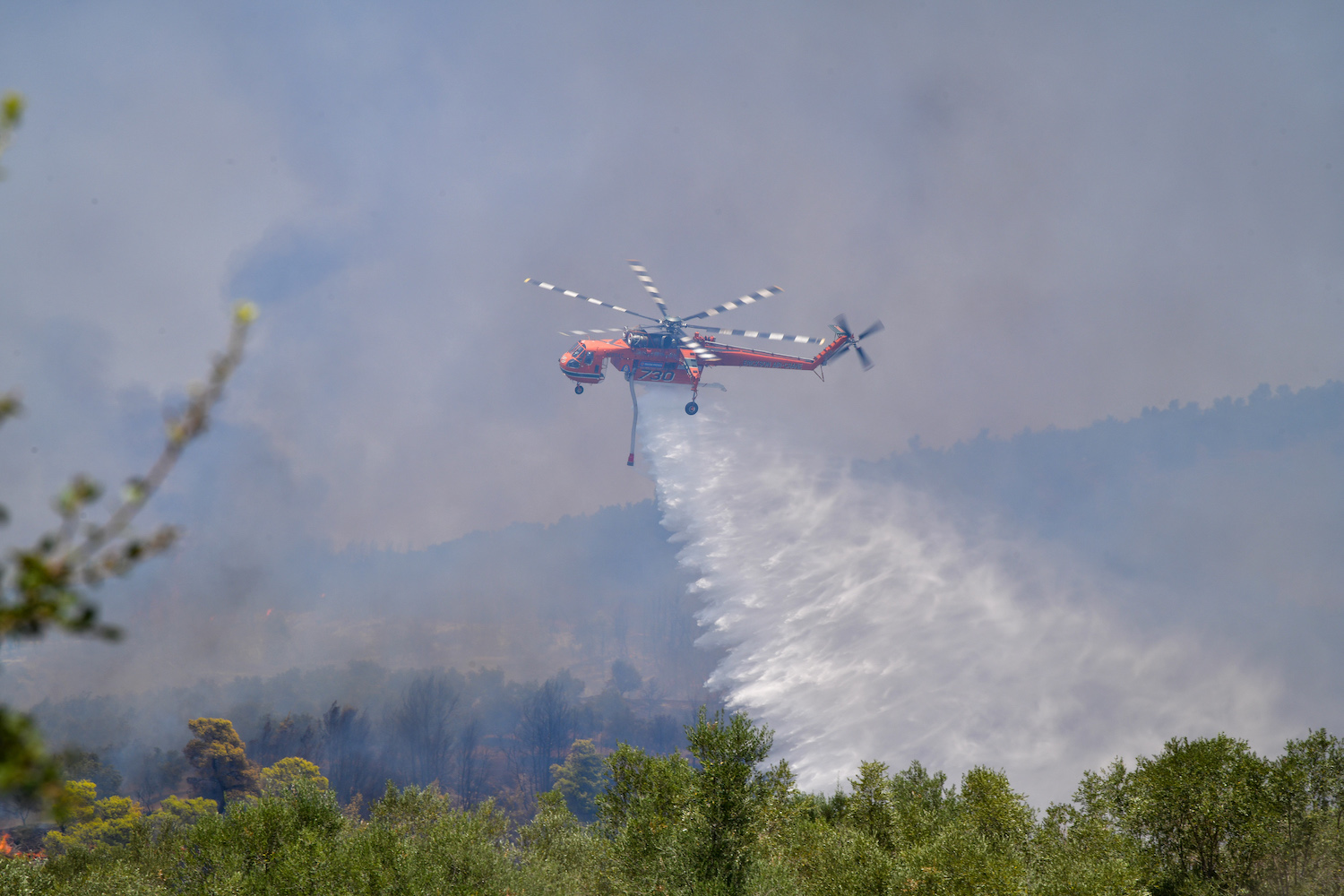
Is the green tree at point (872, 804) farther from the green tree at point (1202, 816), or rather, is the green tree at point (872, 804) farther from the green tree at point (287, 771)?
the green tree at point (287, 771)

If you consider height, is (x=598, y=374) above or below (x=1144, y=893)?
above

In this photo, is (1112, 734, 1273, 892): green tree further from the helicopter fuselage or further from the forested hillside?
the helicopter fuselage

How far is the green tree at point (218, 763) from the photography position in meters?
177

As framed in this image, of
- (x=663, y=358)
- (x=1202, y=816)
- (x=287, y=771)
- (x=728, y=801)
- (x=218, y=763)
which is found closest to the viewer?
(x=728, y=801)

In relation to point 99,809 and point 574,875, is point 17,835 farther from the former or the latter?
point 574,875

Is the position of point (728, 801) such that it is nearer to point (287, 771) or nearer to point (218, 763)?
point (287, 771)

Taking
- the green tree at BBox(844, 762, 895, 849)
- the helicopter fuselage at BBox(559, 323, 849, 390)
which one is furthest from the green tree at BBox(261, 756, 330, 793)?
the green tree at BBox(844, 762, 895, 849)

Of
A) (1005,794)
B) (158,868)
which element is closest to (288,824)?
(158,868)

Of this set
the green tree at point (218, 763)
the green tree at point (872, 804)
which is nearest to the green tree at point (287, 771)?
the green tree at point (218, 763)

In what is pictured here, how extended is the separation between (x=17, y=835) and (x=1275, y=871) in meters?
227

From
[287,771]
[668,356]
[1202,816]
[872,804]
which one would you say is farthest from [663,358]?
[287,771]

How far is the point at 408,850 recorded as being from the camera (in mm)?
49281

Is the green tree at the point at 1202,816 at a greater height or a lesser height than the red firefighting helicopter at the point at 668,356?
lesser

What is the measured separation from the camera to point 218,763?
177750 millimetres
